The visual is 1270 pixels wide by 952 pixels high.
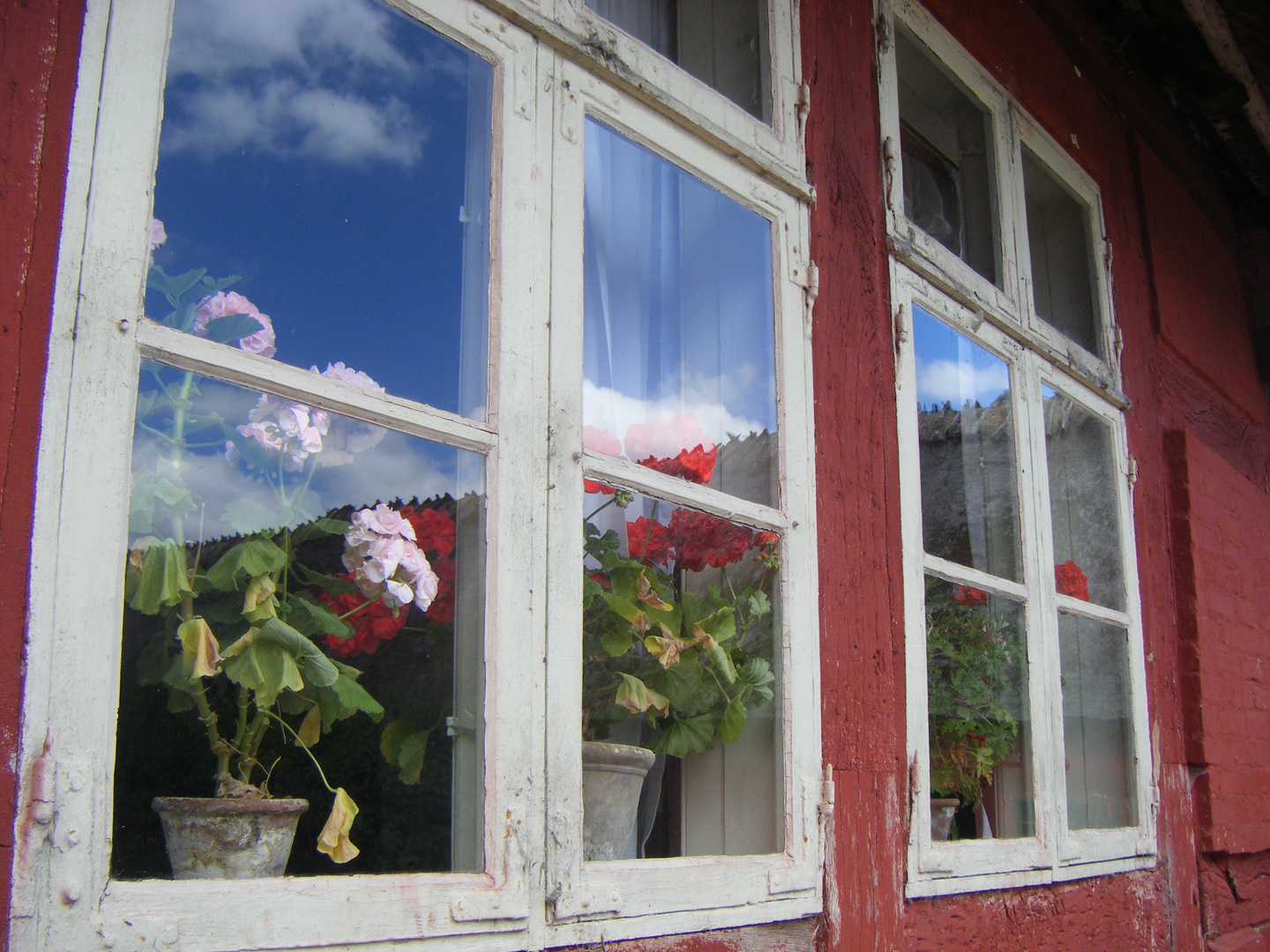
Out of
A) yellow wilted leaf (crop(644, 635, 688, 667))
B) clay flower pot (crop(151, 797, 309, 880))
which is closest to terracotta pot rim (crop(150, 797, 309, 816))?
clay flower pot (crop(151, 797, 309, 880))

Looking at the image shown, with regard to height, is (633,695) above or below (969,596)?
below

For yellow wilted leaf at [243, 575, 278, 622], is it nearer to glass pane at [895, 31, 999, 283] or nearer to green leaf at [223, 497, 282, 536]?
green leaf at [223, 497, 282, 536]

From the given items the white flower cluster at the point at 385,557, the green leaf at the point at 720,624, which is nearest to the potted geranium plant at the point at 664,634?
the green leaf at the point at 720,624

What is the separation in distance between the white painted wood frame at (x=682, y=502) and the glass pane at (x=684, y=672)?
4cm

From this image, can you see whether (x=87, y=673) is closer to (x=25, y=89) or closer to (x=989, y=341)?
(x=25, y=89)

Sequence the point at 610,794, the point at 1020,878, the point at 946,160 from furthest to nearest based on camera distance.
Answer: the point at 946,160
the point at 1020,878
the point at 610,794

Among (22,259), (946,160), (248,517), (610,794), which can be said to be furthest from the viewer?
(946,160)

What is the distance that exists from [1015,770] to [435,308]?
1841 millimetres

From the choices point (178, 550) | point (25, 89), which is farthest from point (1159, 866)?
point (25, 89)

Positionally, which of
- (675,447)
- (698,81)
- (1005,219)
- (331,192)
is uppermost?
(1005,219)

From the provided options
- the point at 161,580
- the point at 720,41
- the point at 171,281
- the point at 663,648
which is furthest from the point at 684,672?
the point at 720,41

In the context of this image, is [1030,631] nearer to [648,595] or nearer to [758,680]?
[758,680]

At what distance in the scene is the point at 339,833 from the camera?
1.38 metres

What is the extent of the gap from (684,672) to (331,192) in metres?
0.94
